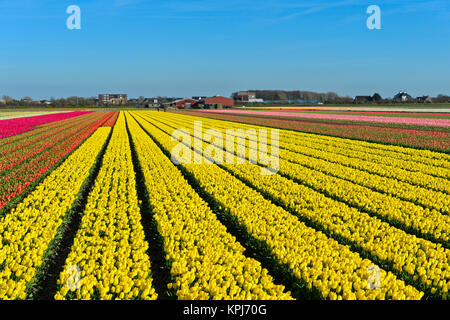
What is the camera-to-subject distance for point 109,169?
46.7 ft

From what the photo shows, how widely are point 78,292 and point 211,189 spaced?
6376 mm

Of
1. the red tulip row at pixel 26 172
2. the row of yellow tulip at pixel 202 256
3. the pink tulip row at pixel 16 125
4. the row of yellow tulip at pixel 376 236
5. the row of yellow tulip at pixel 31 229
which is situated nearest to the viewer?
the row of yellow tulip at pixel 202 256

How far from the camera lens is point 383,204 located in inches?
373

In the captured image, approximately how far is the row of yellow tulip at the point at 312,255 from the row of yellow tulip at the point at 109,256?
2550 millimetres

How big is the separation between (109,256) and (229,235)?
249 cm

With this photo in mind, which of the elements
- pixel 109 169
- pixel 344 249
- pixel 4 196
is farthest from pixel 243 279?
pixel 109 169

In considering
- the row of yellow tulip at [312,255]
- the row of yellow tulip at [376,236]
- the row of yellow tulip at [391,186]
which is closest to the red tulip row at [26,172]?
the row of yellow tulip at [312,255]

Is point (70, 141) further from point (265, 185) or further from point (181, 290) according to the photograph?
point (181, 290)

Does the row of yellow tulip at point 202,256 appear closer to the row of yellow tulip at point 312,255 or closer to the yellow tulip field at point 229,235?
the yellow tulip field at point 229,235

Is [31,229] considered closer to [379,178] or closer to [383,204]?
[383,204]

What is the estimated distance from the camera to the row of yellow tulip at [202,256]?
→ 5133 millimetres

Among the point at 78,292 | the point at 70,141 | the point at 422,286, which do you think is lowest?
the point at 422,286

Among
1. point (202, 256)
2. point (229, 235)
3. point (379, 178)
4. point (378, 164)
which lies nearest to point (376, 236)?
point (229, 235)
